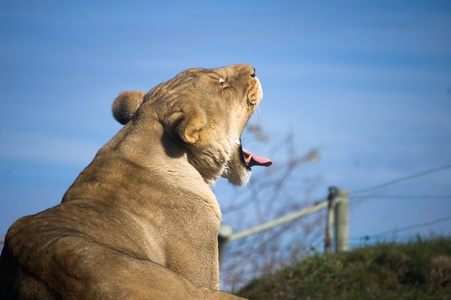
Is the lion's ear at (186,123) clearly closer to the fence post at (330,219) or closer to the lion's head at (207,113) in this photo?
the lion's head at (207,113)

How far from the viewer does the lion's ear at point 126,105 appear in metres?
5.11

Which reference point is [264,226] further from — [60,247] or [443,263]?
[60,247]

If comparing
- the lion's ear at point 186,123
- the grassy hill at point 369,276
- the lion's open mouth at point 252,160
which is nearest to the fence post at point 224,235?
the grassy hill at point 369,276

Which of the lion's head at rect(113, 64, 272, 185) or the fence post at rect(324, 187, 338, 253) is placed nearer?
the lion's head at rect(113, 64, 272, 185)

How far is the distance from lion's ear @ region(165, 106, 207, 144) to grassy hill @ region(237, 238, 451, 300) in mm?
2705

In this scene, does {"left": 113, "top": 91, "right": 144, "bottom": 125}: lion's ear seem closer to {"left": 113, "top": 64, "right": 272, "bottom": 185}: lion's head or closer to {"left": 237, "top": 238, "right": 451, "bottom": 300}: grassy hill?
{"left": 113, "top": 64, "right": 272, "bottom": 185}: lion's head

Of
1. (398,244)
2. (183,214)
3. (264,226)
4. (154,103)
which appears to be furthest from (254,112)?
(264,226)

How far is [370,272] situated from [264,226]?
2.06 m

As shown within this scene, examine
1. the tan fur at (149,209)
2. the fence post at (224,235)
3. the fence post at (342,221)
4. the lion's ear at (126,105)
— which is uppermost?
the fence post at (342,221)

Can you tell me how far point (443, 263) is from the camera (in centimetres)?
653

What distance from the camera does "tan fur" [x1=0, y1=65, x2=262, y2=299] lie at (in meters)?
2.96

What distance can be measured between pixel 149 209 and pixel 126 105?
1306mm

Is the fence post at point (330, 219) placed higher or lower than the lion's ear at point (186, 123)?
higher

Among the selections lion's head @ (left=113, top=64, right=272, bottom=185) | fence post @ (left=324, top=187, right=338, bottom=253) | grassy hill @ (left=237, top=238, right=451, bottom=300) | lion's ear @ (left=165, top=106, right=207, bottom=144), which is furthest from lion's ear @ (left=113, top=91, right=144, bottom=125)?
fence post @ (left=324, top=187, right=338, bottom=253)
